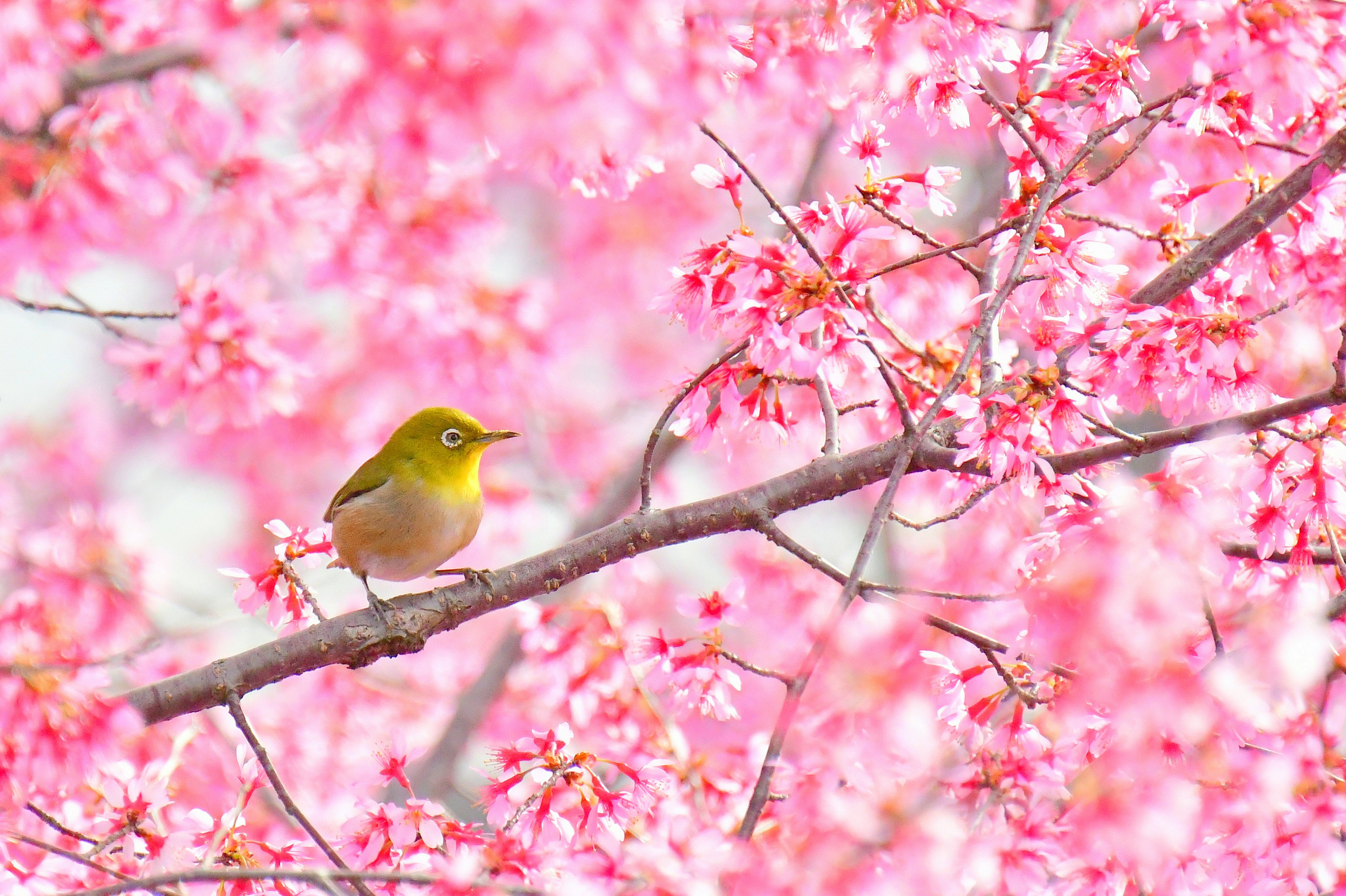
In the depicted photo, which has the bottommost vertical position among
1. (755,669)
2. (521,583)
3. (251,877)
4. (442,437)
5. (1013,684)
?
(251,877)

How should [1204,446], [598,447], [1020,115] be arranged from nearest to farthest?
[1204,446], [1020,115], [598,447]

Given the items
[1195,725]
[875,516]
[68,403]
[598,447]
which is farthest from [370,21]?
[68,403]

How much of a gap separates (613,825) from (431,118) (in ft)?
6.17

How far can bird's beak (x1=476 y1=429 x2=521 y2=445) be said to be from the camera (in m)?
4.54

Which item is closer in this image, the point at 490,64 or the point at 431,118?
the point at 490,64

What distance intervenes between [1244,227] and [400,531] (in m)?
3.09

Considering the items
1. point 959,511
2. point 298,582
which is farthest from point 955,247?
point 298,582

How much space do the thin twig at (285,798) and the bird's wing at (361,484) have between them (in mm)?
1697

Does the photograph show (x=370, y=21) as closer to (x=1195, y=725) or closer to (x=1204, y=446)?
(x=1195, y=725)

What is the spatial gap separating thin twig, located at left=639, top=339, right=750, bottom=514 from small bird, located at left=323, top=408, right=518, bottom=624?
127 cm

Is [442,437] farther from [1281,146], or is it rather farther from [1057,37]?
[1281,146]

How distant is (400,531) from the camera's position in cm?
443

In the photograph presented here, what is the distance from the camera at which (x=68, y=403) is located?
1082 centimetres

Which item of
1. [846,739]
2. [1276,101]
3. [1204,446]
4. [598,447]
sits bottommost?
[846,739]
